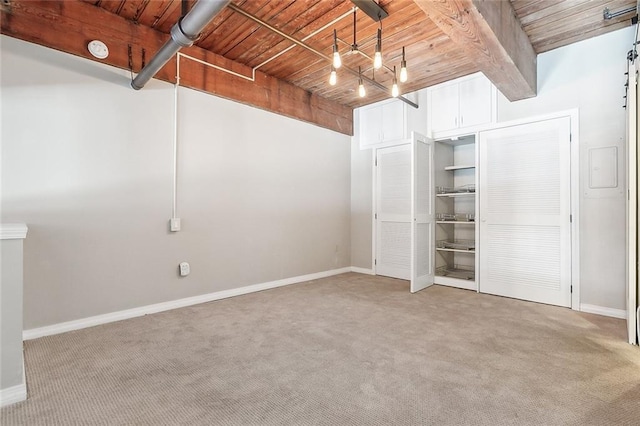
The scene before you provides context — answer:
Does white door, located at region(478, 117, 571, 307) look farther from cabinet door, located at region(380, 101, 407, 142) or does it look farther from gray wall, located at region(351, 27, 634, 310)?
cabinet door, located at region(380, 101, 407, 142)

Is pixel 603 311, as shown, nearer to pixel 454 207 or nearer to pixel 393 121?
pixel 454 207

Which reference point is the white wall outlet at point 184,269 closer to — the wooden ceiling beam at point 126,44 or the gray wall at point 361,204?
the wooden ceiling beam at point 126,44

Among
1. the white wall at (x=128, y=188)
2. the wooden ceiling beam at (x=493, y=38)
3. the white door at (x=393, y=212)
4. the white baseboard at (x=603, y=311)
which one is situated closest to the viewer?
the wooden ceiling beam at (x=493, y=38)

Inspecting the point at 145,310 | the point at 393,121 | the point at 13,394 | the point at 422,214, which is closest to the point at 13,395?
the point at 13,394

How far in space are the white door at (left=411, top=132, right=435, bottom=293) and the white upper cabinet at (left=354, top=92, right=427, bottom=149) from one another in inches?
19.1

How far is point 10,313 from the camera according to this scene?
1.70 meters

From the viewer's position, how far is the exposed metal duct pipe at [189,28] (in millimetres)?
1959

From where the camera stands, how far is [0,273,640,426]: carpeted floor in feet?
5.17

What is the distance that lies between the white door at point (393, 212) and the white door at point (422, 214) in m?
0.33

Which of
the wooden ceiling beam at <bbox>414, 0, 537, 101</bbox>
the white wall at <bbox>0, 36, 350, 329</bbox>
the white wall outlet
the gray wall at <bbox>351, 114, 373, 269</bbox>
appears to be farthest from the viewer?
the gray wall at <bbox>351, 114, 373, 269</bbox>

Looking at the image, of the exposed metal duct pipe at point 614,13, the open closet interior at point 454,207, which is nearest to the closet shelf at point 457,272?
the open closet interior at point 454,207

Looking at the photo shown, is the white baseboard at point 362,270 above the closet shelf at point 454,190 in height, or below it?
below

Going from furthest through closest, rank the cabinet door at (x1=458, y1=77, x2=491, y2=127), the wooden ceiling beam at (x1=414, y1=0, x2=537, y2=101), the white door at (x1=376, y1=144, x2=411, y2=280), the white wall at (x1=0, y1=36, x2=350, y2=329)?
the white door at (x1=376, y1=144, x2=411, y2=280)
the cabinet door at (x1=458, y1=77, x2=491, y2=127)
the white wall at (x1=0, y1=36, x2=350, y2=329)
the wooden ceiling beam at (x1=414, y1=0, x2=537, y2=101)

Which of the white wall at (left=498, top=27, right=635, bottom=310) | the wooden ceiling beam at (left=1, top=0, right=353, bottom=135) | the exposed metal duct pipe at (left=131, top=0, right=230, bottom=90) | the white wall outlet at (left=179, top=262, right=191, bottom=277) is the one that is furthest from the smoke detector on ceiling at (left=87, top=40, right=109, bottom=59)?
the white wall at (left=498, top=27, right=635, bottom=310)
